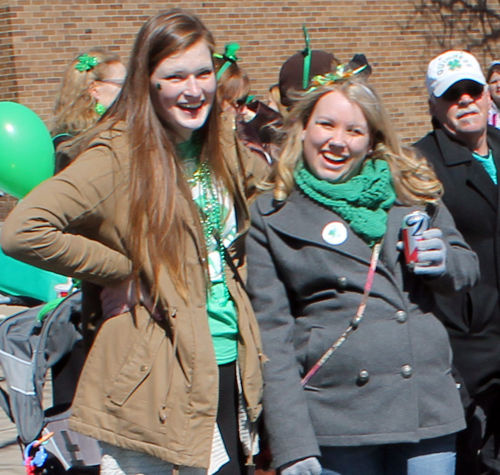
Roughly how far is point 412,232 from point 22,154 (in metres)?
2.55

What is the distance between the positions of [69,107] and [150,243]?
2.05 meters

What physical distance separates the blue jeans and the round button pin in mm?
663

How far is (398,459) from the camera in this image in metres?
2.79

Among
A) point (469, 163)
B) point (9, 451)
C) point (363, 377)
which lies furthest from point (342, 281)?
point (9, 451)

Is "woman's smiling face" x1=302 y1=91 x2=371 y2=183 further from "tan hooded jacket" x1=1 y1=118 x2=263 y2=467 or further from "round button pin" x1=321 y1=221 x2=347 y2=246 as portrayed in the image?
"tan hooded jacket" x1=1 y1=118 x2=263 y2=467

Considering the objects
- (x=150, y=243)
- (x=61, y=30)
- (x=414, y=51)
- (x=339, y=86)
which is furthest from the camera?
(x=414, y=51)

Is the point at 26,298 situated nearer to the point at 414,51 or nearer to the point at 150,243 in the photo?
the point at 150,243

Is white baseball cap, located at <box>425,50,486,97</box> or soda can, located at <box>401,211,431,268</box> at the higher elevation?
white baseball cap, located at <box>425,50,486,97</box>

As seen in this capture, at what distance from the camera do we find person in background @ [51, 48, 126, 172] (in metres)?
4.26

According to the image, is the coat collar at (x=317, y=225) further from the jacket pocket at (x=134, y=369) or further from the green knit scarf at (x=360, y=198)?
the jacket pocket at (x=134, y=369)

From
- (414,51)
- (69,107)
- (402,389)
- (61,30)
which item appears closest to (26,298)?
(69,107)

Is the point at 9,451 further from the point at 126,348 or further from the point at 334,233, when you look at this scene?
the point at 334,233

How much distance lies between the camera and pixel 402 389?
8.98 feet

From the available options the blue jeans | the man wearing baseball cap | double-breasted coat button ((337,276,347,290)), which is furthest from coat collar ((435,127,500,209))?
the blue jeans
